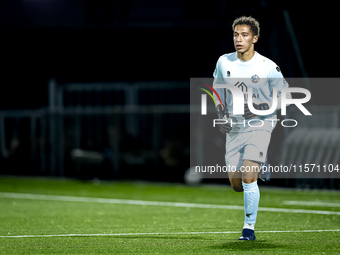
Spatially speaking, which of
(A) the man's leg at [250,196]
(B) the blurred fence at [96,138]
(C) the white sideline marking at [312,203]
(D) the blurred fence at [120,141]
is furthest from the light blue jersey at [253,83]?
(B) the blurred fence at [96,138]

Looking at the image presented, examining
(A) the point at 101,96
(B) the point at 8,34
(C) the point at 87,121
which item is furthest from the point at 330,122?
(B) the point at 8,34

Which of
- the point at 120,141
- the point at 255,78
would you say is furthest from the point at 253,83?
the point at 120,141

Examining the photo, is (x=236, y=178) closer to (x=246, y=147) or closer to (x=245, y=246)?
(x=246, y=147)

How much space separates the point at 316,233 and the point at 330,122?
709 centimetres

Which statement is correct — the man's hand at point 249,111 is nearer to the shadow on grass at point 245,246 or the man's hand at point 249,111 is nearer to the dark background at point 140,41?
the shadow on grass at point 245,246

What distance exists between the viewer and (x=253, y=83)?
728 cm

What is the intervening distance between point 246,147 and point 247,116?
1.09ft

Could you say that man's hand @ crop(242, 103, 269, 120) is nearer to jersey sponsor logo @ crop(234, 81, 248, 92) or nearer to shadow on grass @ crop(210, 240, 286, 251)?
jersey sponsor logo @ crop(234, 81, 248, 92)

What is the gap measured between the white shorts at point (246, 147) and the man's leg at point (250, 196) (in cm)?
9

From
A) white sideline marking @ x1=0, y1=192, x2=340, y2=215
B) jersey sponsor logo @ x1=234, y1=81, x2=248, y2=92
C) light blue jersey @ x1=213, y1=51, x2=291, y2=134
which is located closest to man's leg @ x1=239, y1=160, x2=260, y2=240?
light blue jersey @ x1=213, y1=51, x2=291, y2=134

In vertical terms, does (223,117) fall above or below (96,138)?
above

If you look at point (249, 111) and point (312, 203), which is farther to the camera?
point (312, 203)

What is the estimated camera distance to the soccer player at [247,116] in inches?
281

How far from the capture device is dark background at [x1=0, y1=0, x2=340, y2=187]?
55.9 ft
